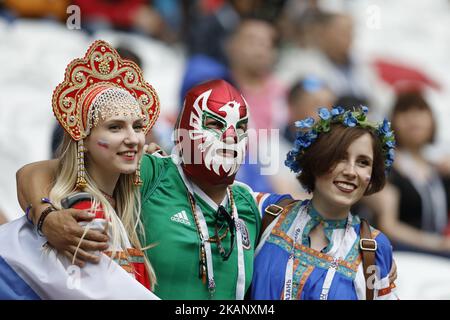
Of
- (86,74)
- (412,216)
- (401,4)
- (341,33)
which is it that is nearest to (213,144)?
(86,74)

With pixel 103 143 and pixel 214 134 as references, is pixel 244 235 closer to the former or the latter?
pixel 214 134

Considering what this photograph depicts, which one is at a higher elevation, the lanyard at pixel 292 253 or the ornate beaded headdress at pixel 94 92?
the ornate beaded headdress at pixel 94 92

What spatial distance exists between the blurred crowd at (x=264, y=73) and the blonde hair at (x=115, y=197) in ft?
9.09

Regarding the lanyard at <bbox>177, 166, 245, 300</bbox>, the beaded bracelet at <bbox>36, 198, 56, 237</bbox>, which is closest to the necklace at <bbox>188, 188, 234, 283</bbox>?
the lanyard at <bbox>177, 166, 245, 300</bbox>

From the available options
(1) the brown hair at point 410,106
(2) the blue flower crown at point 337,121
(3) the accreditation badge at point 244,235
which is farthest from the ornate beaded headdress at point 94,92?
(1) the brown hair at point 410,106

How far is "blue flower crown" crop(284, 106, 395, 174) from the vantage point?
12.9 ft

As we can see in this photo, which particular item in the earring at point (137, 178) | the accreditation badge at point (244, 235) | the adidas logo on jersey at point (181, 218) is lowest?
the accreditation badge at point (244, 235)

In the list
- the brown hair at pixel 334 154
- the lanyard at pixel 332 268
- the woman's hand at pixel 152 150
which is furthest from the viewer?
the woman's hand at pixel 152 150

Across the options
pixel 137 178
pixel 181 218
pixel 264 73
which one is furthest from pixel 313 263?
pixel 264 73

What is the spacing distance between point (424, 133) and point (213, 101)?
13.5 ft

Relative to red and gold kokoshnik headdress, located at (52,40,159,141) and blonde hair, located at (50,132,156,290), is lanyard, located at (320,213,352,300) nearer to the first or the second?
blonde hair, located at (50,132,156,290)

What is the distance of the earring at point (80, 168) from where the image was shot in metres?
3.58

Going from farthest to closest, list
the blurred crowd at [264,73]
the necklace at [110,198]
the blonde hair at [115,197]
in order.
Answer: the blurred crowd at [264,73] < the necklace at [110,198] < the blonde hair at [115,197]

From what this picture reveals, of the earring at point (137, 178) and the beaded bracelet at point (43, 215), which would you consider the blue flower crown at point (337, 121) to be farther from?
the beaded bracelet at point (43, 215)
